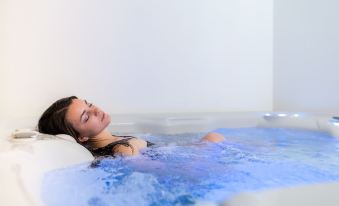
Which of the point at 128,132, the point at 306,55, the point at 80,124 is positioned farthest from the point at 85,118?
the point at 306,55

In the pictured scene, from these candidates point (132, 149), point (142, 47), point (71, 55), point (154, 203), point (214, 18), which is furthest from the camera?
point (214, 18)

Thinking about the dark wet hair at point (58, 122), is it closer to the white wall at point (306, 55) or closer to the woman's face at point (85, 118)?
the woman's face at point (85, 118)

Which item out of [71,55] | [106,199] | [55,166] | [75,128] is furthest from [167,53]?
[106,199]

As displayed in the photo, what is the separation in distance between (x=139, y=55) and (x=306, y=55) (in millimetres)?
1124

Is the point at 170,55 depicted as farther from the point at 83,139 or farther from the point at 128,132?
the point at 83,139

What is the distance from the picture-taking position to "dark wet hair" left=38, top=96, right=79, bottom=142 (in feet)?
5.08

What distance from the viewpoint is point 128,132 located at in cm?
212

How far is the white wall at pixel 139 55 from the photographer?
230 centimetres

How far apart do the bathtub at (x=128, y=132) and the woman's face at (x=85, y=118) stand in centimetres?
17

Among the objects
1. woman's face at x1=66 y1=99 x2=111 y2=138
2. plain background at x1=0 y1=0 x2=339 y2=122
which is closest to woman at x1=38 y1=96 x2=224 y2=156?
woman's face at x1=66 y1=99 x2=111 y2=138

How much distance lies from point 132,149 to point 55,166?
0.42 metres

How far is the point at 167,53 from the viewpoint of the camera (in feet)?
8.68

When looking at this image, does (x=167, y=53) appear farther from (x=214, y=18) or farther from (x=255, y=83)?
(x=255, y=83)

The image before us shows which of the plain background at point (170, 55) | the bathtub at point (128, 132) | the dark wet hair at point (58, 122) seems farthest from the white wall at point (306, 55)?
the dark wet hair at point (58, 122)
